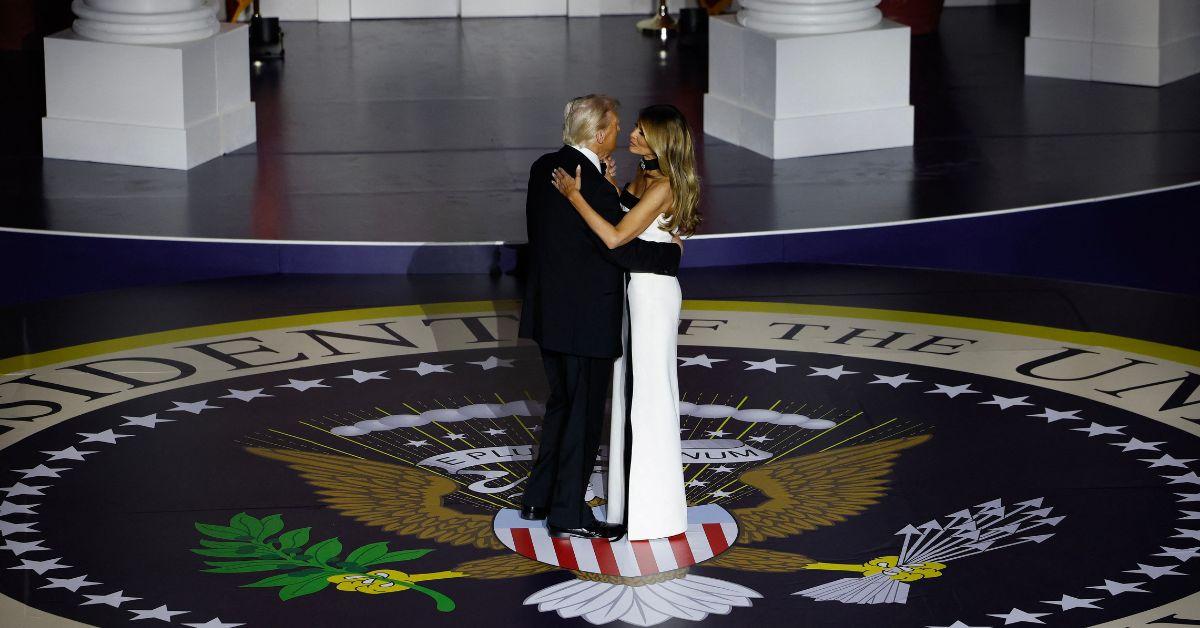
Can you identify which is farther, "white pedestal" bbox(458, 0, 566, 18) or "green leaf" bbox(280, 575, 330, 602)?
"white pedestal" bbox(458, 0, 566, 18)

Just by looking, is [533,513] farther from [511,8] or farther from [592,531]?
[511,8]

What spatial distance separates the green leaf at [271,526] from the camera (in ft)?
19.1

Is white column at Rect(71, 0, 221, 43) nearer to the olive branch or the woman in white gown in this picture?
the olive branch

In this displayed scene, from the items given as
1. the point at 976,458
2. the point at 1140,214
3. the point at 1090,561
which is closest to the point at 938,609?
the point at 1090,561

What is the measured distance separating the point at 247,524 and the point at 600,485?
1.21 metres

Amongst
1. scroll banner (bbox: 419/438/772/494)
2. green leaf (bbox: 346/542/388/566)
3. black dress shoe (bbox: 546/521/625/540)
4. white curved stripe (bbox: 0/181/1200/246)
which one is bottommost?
green leaf (bbox: 346/542/388/566)

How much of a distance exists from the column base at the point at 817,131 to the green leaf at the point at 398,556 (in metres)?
5.80

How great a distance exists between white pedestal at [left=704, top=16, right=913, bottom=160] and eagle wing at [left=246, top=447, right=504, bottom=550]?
514cm

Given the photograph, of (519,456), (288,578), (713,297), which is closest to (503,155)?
(713,297)

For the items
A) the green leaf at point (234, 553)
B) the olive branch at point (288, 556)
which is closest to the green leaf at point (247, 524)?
the olive branch at point (288, 556)

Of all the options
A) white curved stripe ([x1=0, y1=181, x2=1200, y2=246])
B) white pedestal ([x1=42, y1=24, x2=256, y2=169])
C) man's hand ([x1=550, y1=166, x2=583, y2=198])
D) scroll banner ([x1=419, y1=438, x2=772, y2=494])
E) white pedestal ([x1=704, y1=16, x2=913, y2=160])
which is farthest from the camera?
white pedestal ([x1=704, y1=16, x2=913, y2=160])

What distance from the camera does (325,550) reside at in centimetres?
571

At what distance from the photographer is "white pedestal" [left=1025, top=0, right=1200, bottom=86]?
12945mm

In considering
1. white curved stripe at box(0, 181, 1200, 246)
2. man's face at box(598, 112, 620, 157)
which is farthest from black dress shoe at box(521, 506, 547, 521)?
white curved stripe at box(0, 181, 1200, 246)
